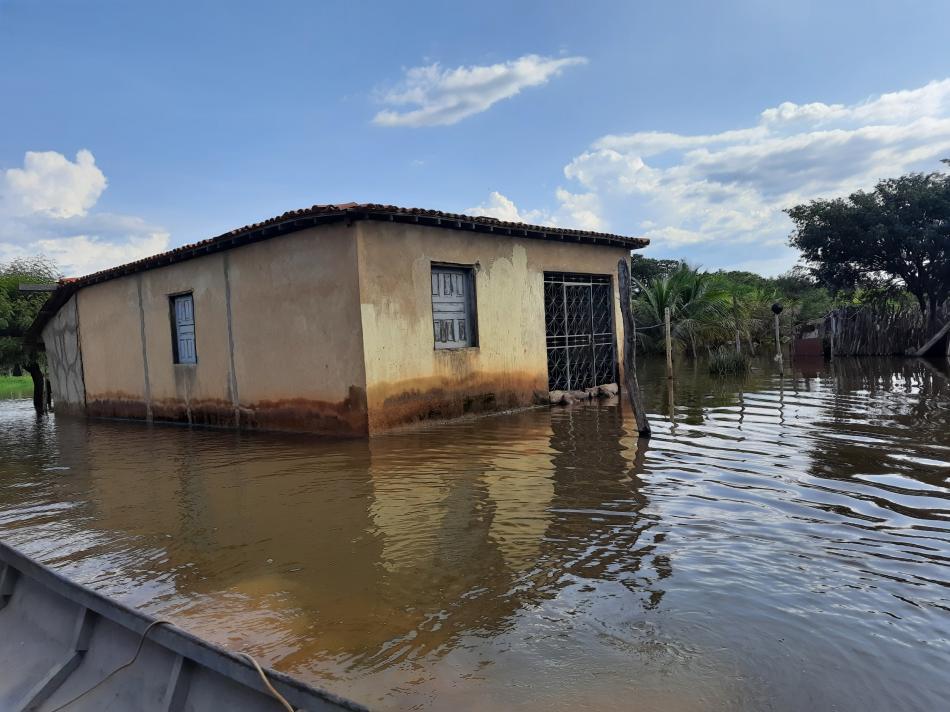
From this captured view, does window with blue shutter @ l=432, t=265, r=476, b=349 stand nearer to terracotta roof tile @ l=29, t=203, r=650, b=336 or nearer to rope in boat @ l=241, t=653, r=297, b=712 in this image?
terracotta roof tile @ l=29, t=203, r=650, b=336

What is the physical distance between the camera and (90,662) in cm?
330

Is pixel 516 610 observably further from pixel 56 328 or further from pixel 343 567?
pixel 56 328

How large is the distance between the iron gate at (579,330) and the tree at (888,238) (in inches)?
493

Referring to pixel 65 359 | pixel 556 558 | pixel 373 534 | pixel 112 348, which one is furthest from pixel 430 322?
pixel 65 359

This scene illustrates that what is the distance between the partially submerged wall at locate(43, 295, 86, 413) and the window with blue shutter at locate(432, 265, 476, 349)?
11179 mm

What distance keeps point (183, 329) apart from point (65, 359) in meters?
6.71

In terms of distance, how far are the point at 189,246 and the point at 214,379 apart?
8.24ft

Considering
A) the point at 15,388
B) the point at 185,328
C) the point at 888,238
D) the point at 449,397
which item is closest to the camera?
the point at 449,397

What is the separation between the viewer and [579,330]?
14039 mm

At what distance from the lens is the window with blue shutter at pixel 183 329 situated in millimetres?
13289

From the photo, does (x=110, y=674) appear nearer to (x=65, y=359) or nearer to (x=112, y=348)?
(x=112, y=348)

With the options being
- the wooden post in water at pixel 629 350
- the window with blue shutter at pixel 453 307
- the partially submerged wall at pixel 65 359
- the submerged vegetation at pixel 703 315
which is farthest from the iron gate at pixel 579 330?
the partially submerged wall at pixel 65 359

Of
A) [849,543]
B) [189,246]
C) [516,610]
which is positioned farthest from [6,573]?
[189,246]

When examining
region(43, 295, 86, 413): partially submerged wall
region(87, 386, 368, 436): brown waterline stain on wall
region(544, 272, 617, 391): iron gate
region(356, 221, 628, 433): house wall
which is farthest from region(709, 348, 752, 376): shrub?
region(43, 295, 86, 413): partially submerged wall
